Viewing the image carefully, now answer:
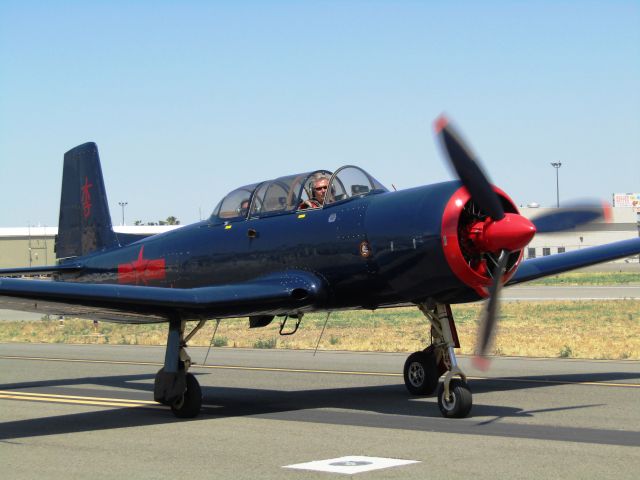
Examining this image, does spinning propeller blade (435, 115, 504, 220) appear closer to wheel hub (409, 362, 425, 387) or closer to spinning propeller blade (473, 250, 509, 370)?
spinning propeller blade (473, 250, 509, 370)

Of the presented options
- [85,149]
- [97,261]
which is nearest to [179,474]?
[97,261]

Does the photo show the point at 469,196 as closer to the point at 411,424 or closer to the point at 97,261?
the point at 411,424

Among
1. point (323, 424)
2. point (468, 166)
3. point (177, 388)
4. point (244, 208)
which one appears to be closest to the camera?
point (468, 166)

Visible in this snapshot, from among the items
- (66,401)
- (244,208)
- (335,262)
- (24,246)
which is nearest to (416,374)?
(335,262)

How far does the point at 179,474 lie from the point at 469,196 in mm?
4981

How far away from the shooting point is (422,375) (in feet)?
46.9

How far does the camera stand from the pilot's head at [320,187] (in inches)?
542

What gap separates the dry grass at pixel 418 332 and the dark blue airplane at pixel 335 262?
24.4ft

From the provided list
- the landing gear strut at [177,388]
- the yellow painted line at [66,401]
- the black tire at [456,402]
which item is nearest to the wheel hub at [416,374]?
the black tire at [456,402]

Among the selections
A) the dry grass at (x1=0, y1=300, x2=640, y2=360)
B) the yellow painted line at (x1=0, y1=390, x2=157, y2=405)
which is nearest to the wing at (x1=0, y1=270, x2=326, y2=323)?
the yellow painted line at (x1=0, y1=390, x2=157, y2=405)

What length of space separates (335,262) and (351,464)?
4.59m

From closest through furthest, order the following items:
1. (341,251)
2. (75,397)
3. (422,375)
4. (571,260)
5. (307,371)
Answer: (341,251)
(422,375)
(75,397)
(571,260)
(307,371)

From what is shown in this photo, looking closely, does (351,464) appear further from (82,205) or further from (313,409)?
(82,205)

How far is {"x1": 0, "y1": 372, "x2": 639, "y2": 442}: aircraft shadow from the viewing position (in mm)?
11586
